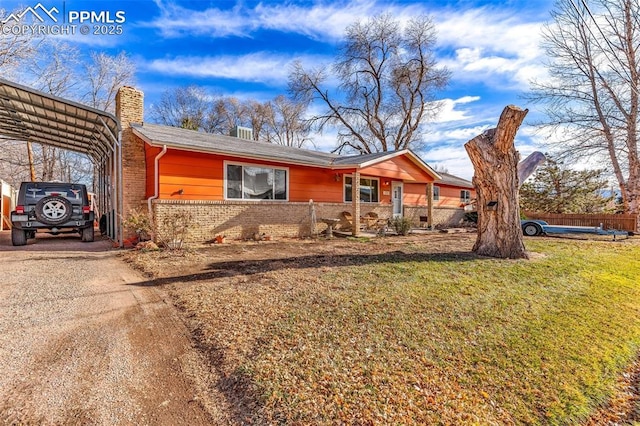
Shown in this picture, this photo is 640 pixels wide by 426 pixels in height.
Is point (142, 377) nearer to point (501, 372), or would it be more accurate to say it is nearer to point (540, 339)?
point (501, 372)

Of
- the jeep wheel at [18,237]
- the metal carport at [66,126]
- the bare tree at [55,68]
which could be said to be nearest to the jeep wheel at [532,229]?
the metal carport at [66,126]

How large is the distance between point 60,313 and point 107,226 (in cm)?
973

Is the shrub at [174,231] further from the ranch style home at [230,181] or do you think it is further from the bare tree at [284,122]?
the bare tree at [284,122]

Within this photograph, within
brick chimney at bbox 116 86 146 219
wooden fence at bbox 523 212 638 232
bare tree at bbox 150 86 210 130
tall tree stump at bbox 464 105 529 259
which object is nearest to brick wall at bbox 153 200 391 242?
brick chimney at bbox 116 86 146 219

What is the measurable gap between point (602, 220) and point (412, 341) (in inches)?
731

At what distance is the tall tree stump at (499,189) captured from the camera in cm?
770

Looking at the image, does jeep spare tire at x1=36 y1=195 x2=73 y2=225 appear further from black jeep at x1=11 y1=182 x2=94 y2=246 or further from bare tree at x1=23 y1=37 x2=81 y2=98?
bare tree at x1=23 y1=37 x2=81 y2=98

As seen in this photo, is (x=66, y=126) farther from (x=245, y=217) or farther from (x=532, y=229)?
(x=532, y=229)

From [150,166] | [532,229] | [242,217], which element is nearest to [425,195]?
[532,229]

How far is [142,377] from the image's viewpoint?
256 centimetres

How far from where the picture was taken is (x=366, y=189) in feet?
51.1

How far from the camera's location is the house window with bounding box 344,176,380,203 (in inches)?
578

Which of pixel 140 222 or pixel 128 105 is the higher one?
pixel 128 105

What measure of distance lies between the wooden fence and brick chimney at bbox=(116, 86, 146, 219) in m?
19.8
